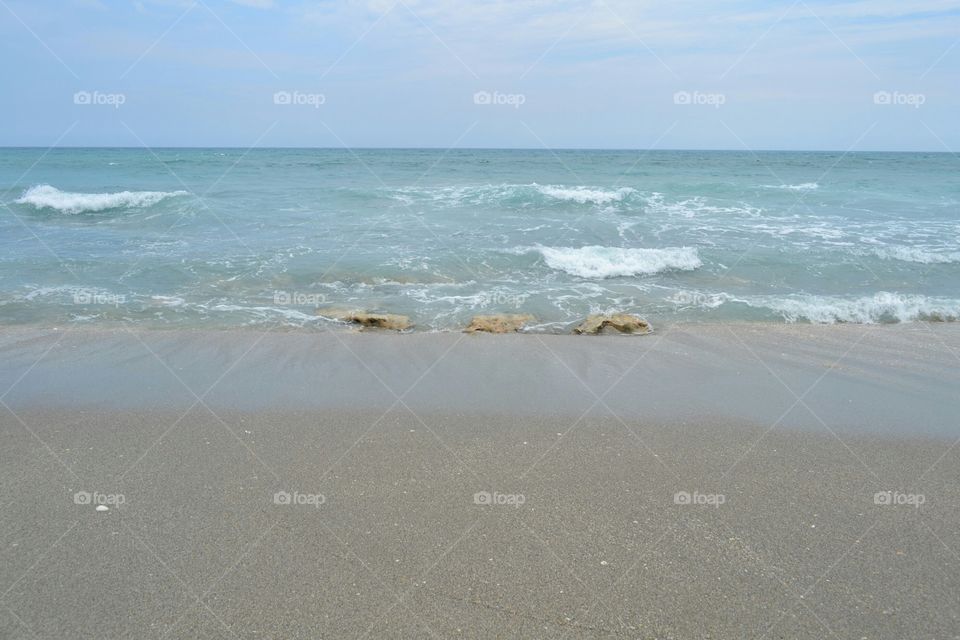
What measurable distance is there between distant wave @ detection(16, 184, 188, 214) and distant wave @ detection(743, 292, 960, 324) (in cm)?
1990

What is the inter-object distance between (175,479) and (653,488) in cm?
334

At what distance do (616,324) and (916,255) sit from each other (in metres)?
9.24

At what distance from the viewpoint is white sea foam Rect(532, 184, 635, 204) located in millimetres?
23672

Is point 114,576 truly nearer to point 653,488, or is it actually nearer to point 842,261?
point 653,488

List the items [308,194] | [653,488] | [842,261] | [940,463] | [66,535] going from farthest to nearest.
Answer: [308,194] < [842,261] < [940,463] < [653,488] < [66,535]

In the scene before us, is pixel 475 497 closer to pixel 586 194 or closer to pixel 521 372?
pixel 521 372

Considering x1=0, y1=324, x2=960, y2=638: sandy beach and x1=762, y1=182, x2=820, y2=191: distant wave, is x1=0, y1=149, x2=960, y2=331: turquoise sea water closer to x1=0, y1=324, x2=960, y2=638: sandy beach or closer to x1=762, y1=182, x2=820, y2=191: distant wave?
x1=762, y1=182, x2=820, y2=191: distant wave

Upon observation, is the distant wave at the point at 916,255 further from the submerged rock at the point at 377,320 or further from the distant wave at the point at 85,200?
the distant wave at the point at 85,200

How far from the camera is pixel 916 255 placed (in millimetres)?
13797

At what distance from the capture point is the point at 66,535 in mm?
3875

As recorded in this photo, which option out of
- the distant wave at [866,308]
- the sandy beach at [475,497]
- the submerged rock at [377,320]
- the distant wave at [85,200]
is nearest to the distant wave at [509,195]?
the distant wave at [85,200]

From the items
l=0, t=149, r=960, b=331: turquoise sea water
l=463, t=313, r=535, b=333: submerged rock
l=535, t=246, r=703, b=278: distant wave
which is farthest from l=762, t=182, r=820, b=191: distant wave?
l=463, t=313, r=535, b=333: submerged rock

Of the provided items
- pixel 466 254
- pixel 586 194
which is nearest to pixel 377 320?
pixel 466 254

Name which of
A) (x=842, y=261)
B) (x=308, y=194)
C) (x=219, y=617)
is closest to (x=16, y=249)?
(x=308, y=194)
